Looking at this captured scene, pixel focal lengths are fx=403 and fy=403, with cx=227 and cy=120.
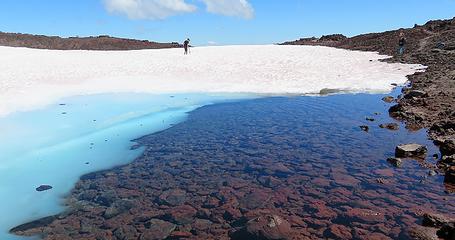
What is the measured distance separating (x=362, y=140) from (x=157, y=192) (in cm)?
623

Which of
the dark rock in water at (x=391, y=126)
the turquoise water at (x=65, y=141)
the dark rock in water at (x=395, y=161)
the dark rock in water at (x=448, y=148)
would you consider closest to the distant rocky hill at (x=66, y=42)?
the turquoise water at (x=65, y=141)

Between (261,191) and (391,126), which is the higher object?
(391,126)

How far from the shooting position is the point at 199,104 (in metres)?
18.2

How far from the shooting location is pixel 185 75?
2528 centimetres

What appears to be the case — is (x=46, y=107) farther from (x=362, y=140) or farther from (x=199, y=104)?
(x=362, y=140)

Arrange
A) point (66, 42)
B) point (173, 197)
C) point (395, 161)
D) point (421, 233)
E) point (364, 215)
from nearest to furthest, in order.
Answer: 1. point (421, 233)
2. point (364, 215)
3. point (173, 197)
4. point (395, 161)
5. point (66, 42)

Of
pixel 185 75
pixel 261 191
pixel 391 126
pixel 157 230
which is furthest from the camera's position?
pixel 185 75

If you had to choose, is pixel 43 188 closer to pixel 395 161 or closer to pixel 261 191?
pixel 261 191

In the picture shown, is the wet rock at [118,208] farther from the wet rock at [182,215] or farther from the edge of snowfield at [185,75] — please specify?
the edge of snowfield at [185,75]

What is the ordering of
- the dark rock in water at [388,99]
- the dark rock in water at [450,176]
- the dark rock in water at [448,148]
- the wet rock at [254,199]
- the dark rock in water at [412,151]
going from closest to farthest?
the wet rock at [254,199] < the dark rock in water at [450,176] < the dark rock in water at [448,148] < the dark rock in water at [412,151] < the dark rock in water at [388,99]

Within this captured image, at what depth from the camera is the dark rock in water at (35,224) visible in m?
6.82

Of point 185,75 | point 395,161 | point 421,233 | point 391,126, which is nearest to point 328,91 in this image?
point 391,126

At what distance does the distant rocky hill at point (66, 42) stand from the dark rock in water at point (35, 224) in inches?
1731

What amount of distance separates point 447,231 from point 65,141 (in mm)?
10118
